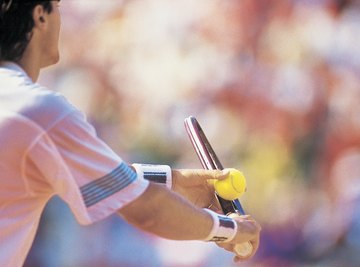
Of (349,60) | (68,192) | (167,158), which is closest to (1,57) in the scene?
(68,192)

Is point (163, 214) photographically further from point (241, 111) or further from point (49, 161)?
point (241, 111)

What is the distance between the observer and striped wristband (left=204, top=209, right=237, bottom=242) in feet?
6.95

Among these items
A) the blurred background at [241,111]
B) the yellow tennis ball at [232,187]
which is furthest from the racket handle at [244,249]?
the blurred background at [241,111]

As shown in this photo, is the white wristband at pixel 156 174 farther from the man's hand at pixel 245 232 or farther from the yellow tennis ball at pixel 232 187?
the man's hand at pixel 245 232

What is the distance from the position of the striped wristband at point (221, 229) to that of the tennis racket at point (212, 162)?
139 mm

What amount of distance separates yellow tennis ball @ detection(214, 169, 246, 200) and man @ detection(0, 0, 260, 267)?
1.51 feet

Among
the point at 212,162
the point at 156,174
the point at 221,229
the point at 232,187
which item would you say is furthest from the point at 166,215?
the point at 212,162

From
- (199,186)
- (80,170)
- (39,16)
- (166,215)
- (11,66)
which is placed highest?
(39,16)

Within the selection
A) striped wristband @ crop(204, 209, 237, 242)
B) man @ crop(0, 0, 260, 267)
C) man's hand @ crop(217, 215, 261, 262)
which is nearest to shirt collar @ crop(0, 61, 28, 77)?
man @ crop(0, 0, 260, 267)

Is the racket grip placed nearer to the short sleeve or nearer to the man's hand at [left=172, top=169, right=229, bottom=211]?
the man's hand at [left=172, top=169, right=229, bottom=211]

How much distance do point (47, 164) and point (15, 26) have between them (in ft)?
1.17

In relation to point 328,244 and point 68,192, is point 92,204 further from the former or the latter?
point 328,244

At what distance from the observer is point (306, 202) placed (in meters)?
4.48

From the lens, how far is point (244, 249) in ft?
7.66
